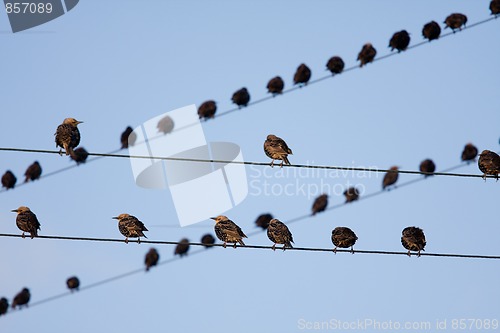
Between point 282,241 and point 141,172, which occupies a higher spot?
point 141,172

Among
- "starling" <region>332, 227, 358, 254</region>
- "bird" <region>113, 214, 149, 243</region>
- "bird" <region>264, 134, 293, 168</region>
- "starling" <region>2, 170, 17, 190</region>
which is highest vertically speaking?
"starling" <region>2, 170, 17, 190</region>

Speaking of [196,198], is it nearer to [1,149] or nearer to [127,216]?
[127,216]

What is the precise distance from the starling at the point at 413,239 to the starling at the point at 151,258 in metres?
14.5

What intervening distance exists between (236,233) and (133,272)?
10.8 m

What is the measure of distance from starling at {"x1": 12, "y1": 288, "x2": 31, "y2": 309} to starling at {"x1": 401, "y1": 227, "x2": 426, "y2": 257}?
17.3 metres

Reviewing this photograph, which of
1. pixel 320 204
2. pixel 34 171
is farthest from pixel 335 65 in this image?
pixel 34 171

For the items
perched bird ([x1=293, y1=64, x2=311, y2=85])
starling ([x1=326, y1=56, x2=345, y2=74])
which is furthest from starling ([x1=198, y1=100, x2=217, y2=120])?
starling ([x1=326, y1=56, x2=345, y2=74])

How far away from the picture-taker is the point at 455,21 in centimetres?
2555

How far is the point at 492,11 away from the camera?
74.0 feet

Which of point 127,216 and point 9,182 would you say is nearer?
point 127,216

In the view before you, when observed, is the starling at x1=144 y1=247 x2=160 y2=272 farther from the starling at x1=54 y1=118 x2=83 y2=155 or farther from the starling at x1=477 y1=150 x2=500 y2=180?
the starling at x1=477 y1=150 x2=500 y2=180

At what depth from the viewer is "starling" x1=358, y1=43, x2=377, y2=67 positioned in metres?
26.2

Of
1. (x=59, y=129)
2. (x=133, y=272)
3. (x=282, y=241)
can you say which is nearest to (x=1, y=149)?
(x=59, y=129)

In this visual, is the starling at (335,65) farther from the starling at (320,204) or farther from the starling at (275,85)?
the starling at (320,204)
